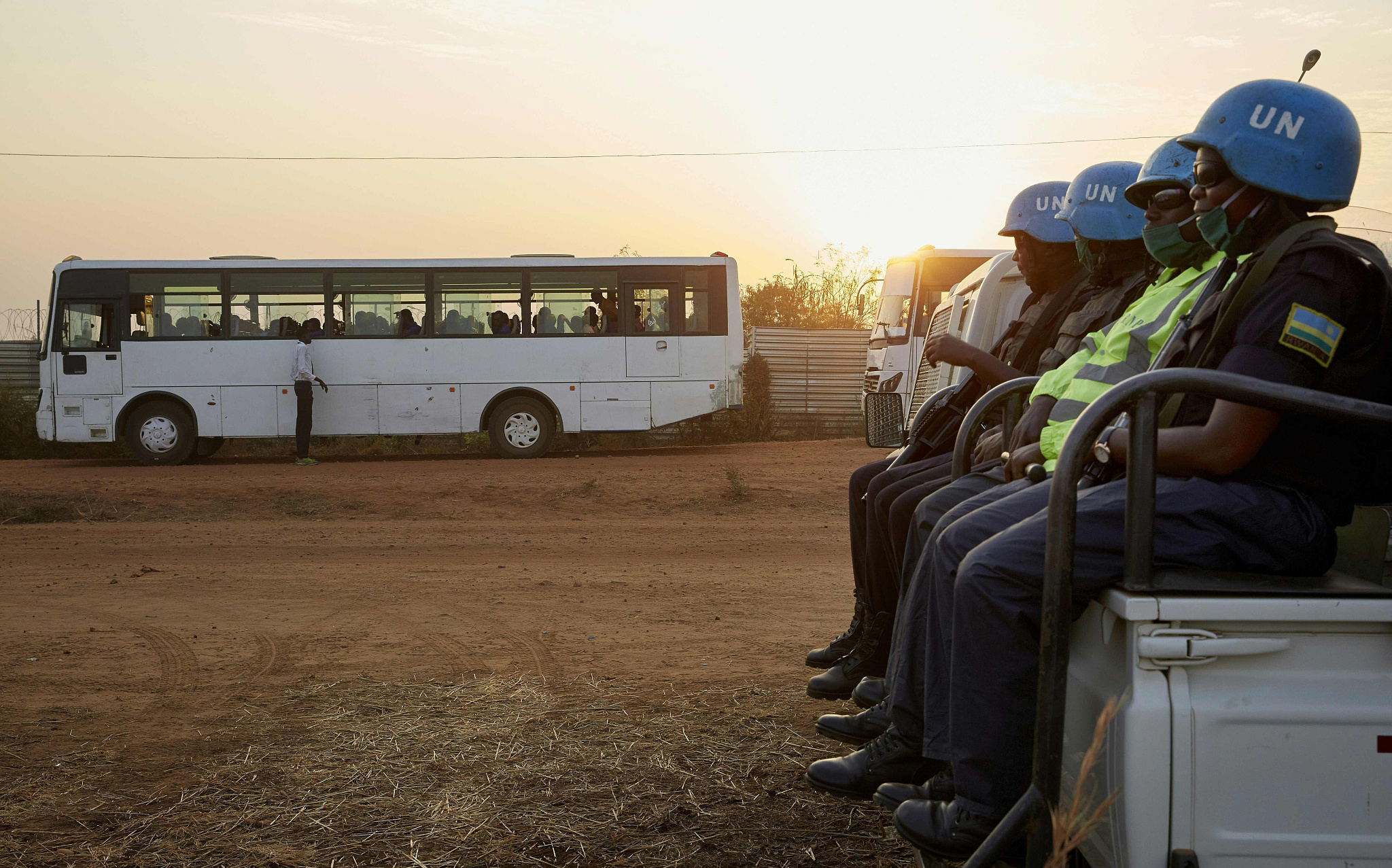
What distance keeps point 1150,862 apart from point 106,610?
6999mm

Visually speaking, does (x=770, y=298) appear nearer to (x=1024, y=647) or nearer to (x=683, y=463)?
(x=683, y=463)

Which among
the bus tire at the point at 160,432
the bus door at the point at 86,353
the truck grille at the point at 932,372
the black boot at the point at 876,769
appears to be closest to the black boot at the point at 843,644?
the black boot at the point at 876,769

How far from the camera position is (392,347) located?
780 inches

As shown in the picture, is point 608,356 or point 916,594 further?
point 608,356

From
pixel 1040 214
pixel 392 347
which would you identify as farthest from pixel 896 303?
pixel 1040 214

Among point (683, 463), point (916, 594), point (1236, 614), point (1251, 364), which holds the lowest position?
point (683, 463)

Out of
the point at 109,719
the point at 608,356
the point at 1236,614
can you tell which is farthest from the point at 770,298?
the point at 1236,614

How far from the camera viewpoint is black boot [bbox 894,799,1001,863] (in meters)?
2.25

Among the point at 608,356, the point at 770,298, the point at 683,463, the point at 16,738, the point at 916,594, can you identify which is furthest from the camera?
the point at 770,298

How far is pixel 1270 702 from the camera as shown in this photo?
6.10 feet

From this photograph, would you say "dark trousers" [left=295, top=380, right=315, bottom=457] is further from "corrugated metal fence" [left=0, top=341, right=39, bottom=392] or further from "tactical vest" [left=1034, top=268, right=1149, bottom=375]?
"tactical vest" [left=1034, top=268, right=1149, bottom=375]

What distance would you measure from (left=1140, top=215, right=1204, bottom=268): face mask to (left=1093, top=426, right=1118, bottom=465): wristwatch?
900 millimetres

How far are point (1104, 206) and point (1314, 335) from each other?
199 centimetres

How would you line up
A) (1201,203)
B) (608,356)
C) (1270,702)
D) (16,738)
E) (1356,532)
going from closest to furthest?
1. (1270,702)
2. (1356,532)
3. (1201,203)
4. (16,738)
5. (608,356)
